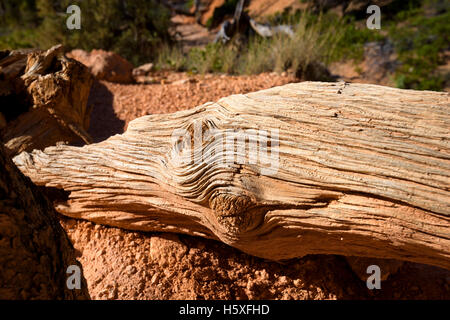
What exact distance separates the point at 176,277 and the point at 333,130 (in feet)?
4.49

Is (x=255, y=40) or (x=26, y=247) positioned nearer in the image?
(x=26, y=247)

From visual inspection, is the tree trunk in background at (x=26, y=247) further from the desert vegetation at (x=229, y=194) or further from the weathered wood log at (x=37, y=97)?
the weathered wood log at (x=37, y=97)

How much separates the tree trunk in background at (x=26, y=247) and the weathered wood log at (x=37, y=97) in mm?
2033

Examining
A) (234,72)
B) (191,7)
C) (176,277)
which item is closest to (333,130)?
(176,277)

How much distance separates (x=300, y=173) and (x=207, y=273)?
1.00 meters

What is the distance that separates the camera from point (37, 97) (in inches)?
121

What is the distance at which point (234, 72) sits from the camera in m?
5.77

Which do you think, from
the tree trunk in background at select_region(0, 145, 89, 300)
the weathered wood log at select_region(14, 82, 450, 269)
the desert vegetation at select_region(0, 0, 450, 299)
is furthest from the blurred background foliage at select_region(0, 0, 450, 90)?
the tree trunk in background at select_region(0, 145, 89, 300)

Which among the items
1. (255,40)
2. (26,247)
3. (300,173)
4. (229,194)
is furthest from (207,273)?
(255,40)

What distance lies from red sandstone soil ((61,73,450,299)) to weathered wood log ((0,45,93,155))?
1068 millimetres

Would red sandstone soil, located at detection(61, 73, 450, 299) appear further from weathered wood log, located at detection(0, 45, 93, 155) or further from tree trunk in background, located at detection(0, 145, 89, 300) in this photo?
weathered wood log, located at detection(0, 45, 93, 155)

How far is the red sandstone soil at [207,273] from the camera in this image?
2.18 meters

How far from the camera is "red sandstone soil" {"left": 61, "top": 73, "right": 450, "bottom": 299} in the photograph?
2176 millimetres

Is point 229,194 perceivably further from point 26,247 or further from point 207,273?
point 26,247
